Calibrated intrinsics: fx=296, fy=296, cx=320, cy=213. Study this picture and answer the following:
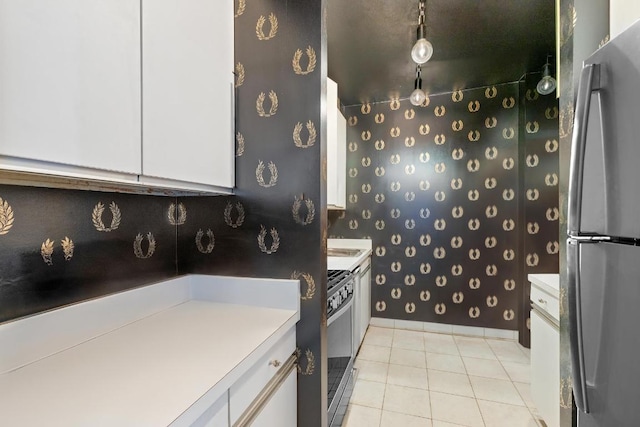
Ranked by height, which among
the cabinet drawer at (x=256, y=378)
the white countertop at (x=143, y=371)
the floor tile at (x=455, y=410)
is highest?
the white countertop at (x=143, y=371)

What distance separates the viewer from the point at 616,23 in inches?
41.4

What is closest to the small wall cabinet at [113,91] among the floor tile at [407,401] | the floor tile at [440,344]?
the floor tile at [407,401]

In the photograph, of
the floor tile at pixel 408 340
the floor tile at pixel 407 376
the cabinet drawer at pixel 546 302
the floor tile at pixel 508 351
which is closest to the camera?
the cabinet drawer at pixel 546 302

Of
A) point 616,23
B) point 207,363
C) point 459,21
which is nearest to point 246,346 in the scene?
point 207,363

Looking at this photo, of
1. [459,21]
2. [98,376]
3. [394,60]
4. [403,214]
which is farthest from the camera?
[403,214]

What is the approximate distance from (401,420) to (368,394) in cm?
32

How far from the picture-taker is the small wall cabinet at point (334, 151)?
245 cm

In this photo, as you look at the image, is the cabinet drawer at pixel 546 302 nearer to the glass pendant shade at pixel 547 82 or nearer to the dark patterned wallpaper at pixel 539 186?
the dark patterned wallpaper at pixel 539 186

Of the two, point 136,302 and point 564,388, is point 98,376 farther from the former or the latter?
point 564,388

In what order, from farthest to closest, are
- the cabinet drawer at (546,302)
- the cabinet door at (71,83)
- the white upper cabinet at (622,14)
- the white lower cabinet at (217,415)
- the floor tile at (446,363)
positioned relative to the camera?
the floor tile at (446,363), the cabinet drawer at (546,302), the white upper cabinet at (622,14), the white lower cabinet at (217,415), the cabinet door at (71,83)

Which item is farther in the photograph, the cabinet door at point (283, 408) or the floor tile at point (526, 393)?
the floor tile at point (526, 393)

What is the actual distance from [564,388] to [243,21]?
2068 millimetres

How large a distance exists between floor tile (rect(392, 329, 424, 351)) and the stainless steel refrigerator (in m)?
2.10

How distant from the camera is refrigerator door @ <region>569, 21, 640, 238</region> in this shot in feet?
2.46
